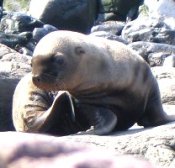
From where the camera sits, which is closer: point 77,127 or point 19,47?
point 77,127

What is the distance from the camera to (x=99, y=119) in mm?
6742

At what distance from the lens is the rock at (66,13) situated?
27250 millimetres

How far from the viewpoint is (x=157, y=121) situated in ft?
24.3

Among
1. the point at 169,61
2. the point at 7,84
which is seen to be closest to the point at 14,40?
the point at 169,61

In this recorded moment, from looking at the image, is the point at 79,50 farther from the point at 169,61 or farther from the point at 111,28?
the point at 111,28

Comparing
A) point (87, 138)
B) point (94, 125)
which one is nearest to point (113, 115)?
point (94, 125)

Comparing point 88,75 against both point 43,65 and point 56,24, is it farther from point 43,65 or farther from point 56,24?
point 56,24

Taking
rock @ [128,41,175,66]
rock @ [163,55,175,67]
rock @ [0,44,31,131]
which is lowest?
rock @ [128,41,175,66]

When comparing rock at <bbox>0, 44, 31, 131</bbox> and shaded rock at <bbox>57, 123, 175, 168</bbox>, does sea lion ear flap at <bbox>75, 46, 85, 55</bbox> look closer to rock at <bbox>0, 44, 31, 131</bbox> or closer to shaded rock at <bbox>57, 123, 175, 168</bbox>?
shaded rock at <bbox>57, 123, 175, 168</bbox>

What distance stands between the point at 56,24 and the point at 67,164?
26.9 meters

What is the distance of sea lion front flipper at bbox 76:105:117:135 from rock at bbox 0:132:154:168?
5.80m

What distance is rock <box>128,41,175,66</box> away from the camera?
18.4 meters

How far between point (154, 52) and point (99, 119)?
1270 centimetres

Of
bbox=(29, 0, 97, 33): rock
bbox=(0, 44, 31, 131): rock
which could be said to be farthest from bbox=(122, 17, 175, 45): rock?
bbox=(0, 44, 31, 131): rock
